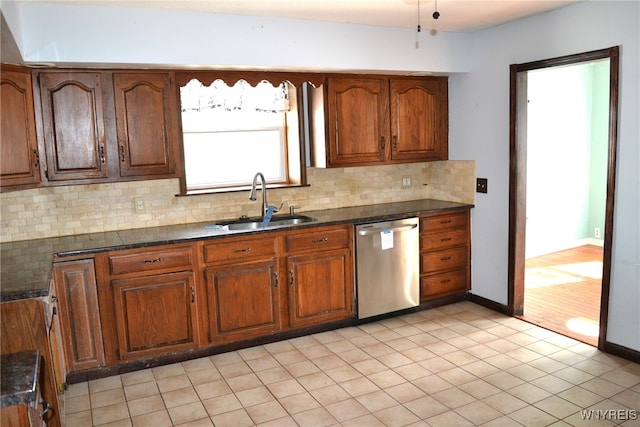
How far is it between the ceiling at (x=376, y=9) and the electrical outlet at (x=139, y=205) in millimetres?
1397

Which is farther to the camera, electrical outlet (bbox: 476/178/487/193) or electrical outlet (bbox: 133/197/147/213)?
electrical outlet (bbox: 476/178/487/193)

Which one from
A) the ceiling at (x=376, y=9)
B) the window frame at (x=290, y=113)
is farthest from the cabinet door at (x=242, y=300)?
the ceiling at (x=376, y=9)

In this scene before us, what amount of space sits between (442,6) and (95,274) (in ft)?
9.59

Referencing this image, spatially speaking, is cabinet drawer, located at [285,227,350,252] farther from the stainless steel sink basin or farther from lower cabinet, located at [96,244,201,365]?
lower cabinet, located at [96,244,201,365]

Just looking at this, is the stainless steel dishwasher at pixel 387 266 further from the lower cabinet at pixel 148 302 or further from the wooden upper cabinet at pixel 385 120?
the lower cabinet at pixel 148 302

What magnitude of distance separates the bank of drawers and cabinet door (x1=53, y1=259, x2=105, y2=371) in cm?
262

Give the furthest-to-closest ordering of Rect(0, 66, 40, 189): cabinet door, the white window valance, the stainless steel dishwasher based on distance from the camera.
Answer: the stainless steel dishwasher → the white window valance → Rect(0, 66, 40, 189): cabinet door

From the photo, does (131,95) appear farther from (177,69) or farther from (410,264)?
(410,264)

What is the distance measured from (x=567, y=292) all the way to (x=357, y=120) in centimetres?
257

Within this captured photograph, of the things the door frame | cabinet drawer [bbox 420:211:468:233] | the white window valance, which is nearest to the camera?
→ the door frame

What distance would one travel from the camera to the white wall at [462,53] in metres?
3.26

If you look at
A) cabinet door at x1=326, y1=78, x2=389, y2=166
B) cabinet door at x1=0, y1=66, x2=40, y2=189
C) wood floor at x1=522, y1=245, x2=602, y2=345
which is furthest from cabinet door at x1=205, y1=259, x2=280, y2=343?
wood floor at x1=522, y1=245, x2=602, y2=345

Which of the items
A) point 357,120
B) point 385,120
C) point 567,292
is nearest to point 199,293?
point 357,120

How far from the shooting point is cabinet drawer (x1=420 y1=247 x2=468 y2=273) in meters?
4.55
